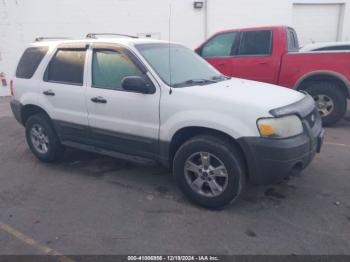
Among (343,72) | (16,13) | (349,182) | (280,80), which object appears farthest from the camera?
(16,13)

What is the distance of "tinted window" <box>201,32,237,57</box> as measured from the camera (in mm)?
7171

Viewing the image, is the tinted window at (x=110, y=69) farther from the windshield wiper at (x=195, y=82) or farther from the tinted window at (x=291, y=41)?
the tinted window at (x=291, y=41)

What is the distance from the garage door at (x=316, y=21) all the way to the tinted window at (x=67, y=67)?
11.3 metres

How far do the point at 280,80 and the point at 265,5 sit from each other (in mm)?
7302

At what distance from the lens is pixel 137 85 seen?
367cm

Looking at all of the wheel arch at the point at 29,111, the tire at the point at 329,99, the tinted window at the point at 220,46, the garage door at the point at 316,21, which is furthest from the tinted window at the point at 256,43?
the garage door at the point at 316,21

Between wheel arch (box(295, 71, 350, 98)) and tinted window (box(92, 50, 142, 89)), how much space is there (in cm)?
392

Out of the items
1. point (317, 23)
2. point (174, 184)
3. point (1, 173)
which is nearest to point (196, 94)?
point (174, 184)


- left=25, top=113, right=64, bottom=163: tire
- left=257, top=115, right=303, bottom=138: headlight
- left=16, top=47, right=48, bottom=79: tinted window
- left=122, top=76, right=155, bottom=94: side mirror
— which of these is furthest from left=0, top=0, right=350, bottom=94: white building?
left=257, top=115, right=303, bottom=138: headlight

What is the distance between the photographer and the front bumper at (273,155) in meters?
3.18

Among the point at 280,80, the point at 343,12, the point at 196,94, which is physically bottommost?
the point at 280,80

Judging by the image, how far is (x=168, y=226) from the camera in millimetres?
3348

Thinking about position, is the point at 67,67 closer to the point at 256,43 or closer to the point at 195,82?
the point at 195,82

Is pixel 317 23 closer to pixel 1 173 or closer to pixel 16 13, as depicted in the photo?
pixel 16 13
